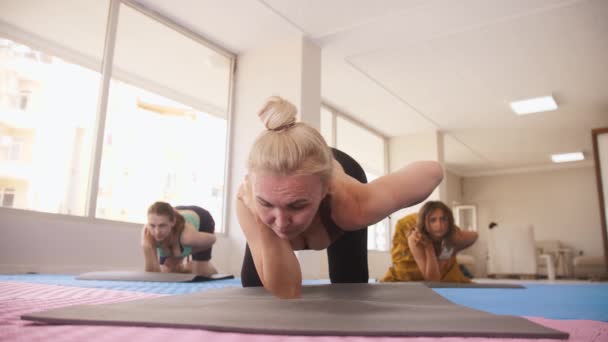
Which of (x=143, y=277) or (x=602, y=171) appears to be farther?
(x=602, y=171)

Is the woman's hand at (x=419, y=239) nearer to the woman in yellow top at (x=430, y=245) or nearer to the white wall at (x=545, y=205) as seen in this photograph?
the woman in yellow top at (x=430, y=245)


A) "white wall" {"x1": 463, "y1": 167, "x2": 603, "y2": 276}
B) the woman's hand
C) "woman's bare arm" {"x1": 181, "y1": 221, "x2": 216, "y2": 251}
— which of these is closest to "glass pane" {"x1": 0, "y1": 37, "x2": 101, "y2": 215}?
"woman's bare arm" {"x1": 181, "y1": 221, "x2": 216, "y2": 251}

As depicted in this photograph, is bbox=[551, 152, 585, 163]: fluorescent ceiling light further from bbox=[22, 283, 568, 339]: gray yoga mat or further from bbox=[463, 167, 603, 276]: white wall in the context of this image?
bbox=[22, 283, 568, 339]: gray yoga mat

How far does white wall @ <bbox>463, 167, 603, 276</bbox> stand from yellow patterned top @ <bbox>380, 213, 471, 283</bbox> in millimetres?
7950

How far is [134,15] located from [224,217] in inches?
96.2

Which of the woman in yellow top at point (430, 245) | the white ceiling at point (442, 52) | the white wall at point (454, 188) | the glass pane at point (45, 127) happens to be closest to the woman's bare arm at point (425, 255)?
the woman in yellow top at point (430, 245)

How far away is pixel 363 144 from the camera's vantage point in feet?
28.8

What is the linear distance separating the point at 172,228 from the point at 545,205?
34.5ft

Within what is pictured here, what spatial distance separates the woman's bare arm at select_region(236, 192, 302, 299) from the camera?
4.94 ft

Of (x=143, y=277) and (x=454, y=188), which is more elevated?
(x=454, y=188)

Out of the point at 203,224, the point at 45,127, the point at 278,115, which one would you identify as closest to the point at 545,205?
the point at 203,224

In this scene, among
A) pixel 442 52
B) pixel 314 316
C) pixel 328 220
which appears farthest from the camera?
pixel 442 52

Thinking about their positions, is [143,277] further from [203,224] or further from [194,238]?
[203,224]

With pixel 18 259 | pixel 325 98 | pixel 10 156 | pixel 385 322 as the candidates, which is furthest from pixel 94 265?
pixel 325 98
